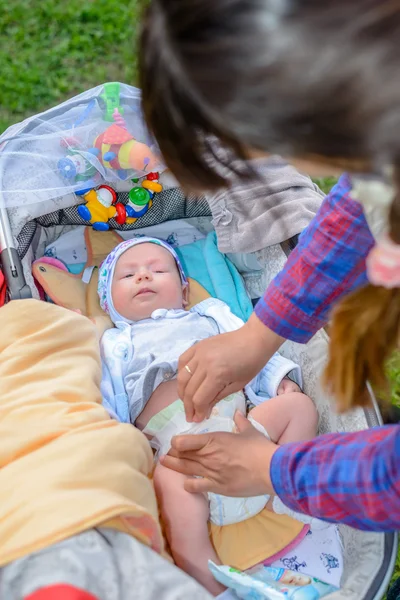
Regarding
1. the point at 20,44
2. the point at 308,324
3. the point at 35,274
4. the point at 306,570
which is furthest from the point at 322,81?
the point at 20,44

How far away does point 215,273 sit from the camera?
2.00 metres

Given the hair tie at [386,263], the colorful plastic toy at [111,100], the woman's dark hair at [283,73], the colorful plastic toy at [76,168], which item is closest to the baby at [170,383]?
the colorful plastic toy at [76,168]

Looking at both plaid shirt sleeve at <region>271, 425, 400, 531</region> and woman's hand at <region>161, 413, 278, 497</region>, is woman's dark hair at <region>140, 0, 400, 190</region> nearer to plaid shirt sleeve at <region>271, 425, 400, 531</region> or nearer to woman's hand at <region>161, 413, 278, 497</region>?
plaid shirt sleeve at <region>271, 425, 400, 531</region>

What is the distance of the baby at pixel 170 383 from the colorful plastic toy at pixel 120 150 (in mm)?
235

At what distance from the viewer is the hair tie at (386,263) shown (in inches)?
26.6

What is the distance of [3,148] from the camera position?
184cm

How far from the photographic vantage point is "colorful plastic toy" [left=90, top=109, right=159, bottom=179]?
6.07ft

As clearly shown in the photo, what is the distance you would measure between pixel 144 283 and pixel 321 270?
0.84 metres

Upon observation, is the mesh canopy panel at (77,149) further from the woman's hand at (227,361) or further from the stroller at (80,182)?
the woman's hand at (227,361)

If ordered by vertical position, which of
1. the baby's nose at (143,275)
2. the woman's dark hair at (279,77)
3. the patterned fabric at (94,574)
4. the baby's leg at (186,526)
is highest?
the woman's dark hair at (279,77)

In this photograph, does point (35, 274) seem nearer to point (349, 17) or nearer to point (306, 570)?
point (306, 570)

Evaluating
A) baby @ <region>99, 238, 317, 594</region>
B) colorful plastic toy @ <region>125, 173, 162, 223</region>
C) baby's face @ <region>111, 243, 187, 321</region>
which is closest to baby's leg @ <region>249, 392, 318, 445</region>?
baby @ <region>99, 238, 317, 594</region>

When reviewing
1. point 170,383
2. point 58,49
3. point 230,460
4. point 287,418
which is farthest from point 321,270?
point 58,49

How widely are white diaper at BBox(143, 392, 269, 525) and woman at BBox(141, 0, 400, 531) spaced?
377 millimetres
